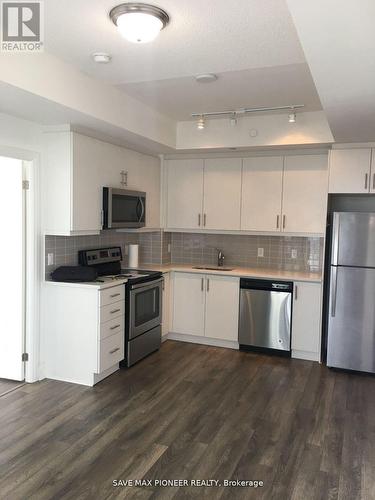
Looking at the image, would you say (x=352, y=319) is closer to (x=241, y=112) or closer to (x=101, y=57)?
(x=241, y=112)

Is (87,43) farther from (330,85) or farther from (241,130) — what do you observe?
(241,130)

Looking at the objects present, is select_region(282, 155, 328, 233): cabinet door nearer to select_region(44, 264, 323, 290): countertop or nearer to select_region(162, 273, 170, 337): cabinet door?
select_region(44, 264, 323, 290): countertop

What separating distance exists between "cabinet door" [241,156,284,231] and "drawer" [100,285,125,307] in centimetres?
174

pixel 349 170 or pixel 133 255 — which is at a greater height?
pixel 349 170

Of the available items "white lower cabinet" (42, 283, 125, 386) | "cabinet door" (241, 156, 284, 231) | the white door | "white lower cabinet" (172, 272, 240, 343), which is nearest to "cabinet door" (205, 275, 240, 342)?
"white lower cabinet" (172, 272, 240, 343)

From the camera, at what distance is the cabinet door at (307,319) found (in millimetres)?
4457

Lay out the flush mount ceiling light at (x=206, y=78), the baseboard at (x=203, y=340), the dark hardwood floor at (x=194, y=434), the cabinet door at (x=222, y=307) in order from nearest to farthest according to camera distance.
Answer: the dark hardwood floor at (x=194, y=434) < the flush mount ceiling light at (x=206, y=78) < the cabinet door at (x=222, y=307) < the baseboard at (x=203, y=340)

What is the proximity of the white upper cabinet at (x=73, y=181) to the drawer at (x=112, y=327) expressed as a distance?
86cm

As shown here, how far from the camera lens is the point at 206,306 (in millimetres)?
4949

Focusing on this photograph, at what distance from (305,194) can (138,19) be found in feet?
9.94

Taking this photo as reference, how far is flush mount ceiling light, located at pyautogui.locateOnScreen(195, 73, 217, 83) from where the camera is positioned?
3109 millimetres

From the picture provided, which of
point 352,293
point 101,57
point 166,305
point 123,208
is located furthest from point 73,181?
point 352,293

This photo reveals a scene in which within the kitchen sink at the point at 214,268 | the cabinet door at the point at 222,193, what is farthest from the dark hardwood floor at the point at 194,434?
the cabinet door at the point at 222,193

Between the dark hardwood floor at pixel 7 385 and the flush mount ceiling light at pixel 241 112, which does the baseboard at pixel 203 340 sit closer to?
the dark hardwood floor at pixel 7 385
